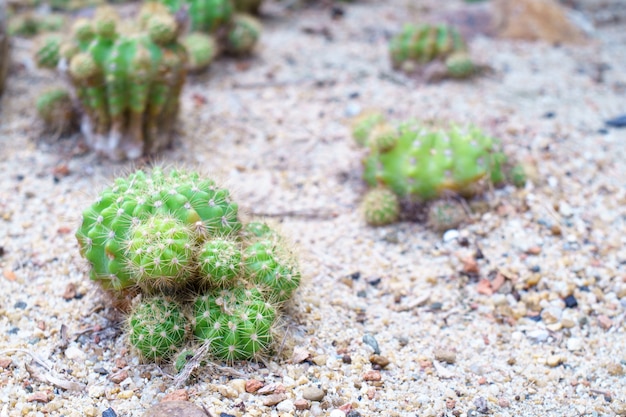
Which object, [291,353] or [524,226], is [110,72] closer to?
[291,353]

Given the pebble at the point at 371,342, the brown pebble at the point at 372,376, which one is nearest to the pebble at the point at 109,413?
the brown pebble at the point at 372,376

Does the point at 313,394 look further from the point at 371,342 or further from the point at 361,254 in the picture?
the point at 361,254

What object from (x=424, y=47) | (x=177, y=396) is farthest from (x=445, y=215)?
(x=424, y=47)

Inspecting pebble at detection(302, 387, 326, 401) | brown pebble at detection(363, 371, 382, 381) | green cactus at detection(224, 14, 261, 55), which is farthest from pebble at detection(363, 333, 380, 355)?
green cactus at detection(224, 14, 261, 55)

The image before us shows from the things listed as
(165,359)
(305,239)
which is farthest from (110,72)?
(165,359)

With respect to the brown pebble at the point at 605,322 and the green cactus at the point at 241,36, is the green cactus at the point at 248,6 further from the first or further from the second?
the brown pebble at the point at 605,322

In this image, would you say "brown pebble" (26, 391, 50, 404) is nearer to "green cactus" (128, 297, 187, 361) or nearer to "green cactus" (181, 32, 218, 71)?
"green cactus" (128, 297, 187, 361)
